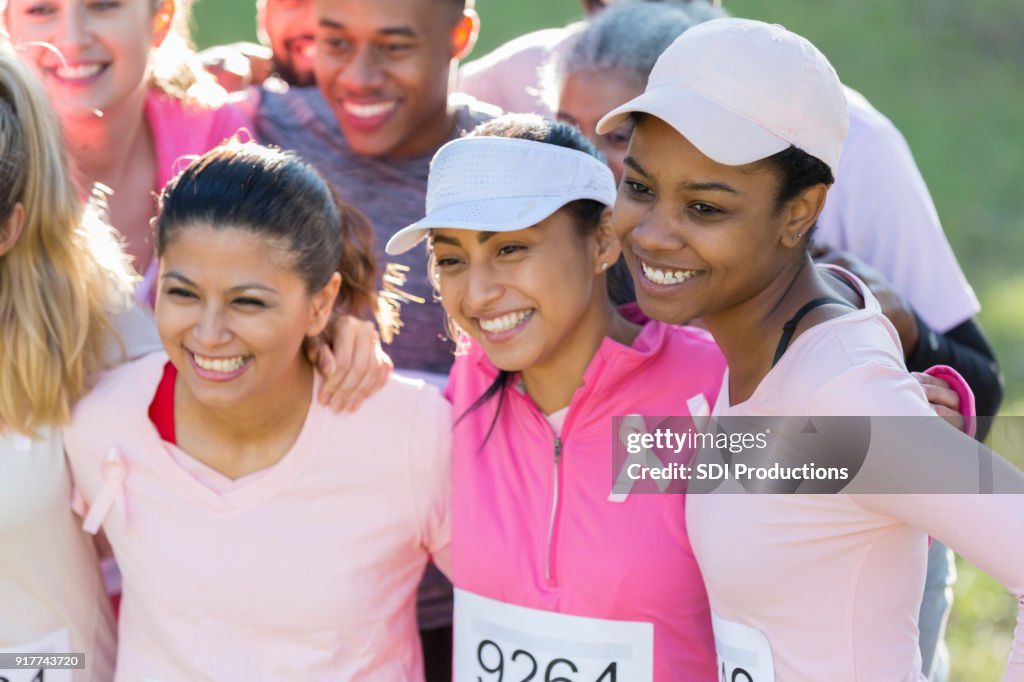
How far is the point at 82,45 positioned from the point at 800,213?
6.52 feet

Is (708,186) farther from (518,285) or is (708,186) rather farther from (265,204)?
(265,204)

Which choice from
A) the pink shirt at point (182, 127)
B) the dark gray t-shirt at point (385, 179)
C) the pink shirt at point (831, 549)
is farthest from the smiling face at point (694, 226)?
the pink shirt at point (182, 127)

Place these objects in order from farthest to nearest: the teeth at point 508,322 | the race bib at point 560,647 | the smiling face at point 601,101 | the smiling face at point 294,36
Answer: the smiling face at point 294,36
the smiling face at point 601,101
the teeth at point 508,322
the race bib at point 560,647

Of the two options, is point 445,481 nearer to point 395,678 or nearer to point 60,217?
point 395,678

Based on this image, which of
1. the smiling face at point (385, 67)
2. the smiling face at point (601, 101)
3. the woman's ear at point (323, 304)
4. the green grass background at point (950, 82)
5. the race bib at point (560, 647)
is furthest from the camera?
the green grass background at point (950, 82)

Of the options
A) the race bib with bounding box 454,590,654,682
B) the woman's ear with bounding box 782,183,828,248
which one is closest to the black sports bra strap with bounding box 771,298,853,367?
the woman's ear with bounding box 782,183,828,248

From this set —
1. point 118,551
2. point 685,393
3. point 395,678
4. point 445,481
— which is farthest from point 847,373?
point 118,551

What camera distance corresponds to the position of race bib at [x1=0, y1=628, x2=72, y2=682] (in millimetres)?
2783

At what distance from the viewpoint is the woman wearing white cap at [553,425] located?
2637 mm

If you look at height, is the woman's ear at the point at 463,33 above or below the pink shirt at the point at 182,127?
above

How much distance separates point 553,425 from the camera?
283 cm

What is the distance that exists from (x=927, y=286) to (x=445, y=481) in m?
1.35

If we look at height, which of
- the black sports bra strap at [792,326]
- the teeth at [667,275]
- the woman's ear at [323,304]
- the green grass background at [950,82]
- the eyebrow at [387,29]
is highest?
the green grass background at [950,82]

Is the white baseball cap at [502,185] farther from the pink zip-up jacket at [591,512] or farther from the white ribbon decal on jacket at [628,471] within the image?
the white ribbon decal on jacket at [628,471]
